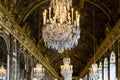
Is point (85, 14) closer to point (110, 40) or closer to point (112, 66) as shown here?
point (110, 40)

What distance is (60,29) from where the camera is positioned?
→ 1692 cm

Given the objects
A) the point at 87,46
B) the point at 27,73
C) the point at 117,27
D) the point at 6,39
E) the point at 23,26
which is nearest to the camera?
the point at 6,39

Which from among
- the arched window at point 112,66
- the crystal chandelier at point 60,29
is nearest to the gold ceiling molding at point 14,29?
the crystal chandelier at point 60,29

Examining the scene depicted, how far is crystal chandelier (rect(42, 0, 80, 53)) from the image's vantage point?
1692cm

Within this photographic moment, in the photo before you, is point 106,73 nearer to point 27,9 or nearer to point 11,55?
point 27,9

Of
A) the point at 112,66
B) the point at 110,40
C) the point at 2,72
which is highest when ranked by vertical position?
the point at 110,40

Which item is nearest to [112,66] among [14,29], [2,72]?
[14,29]

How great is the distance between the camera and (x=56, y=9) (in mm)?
17234

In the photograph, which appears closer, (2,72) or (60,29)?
(60,29)

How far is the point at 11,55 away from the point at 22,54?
521 cm

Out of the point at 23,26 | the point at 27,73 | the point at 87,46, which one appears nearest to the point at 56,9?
the point at 23,26

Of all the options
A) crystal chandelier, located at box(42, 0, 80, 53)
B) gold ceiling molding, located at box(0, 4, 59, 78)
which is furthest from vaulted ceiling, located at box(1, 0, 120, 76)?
crystal chandelier, located at box(42, 0, 80, 53)

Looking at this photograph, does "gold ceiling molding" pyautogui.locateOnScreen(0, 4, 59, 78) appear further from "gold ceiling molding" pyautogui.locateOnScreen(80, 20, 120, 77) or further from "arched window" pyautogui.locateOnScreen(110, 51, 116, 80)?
"arched window" pyautogui.locateOnScreen(110, 51, 116, 80)

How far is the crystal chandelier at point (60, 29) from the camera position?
16.9 m
